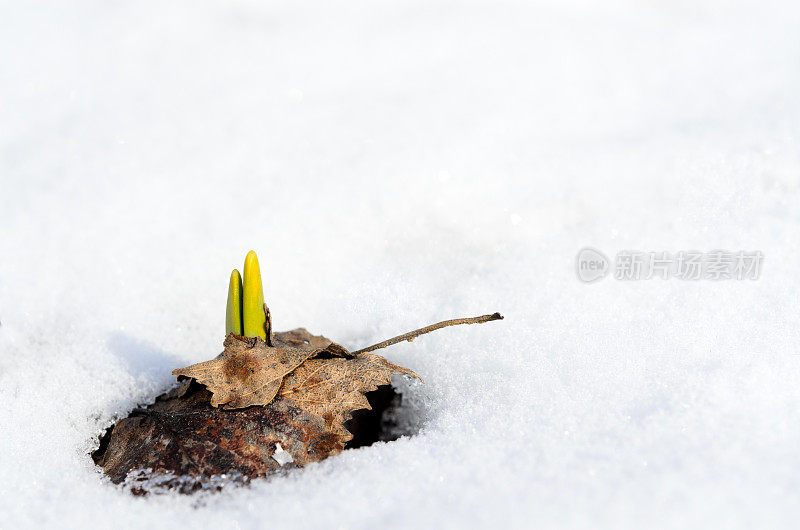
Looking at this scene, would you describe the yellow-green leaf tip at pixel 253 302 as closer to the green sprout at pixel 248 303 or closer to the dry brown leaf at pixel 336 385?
the green sprout at pixel 248 303

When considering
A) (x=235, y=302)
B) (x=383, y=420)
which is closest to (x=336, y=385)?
(x=383, y=420)

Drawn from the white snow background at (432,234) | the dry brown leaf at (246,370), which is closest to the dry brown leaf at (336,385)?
the dry brown leaf at (246,370)

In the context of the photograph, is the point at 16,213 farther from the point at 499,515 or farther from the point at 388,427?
the point at 499,515

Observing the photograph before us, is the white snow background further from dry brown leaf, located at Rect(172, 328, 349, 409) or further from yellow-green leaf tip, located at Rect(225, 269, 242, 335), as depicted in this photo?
yellow-green leaf tip, located at Rect(225, 269, 242, 335)

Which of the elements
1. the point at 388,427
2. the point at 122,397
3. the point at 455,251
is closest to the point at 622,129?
the point at 455,251

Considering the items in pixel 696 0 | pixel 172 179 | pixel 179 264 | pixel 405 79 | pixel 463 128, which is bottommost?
pixel 179 264

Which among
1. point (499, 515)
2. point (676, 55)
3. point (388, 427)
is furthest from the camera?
point (676, 55)
